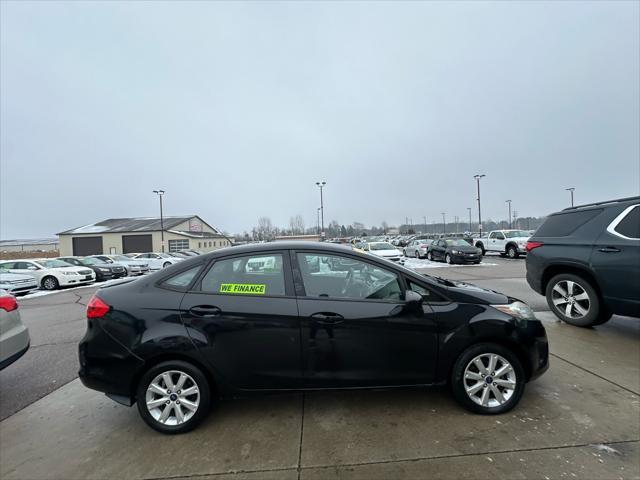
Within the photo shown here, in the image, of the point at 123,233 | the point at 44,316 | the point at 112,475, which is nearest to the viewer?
the point at 112,475

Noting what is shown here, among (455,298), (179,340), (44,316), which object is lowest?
(44,316)

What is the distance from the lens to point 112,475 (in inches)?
92.8

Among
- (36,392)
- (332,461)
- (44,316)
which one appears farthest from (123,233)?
(332,461)

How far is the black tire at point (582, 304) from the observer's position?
4.94 m

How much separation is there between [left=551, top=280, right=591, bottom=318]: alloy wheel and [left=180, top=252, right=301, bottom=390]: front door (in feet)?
16.1

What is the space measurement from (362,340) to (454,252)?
Result: 688 inches

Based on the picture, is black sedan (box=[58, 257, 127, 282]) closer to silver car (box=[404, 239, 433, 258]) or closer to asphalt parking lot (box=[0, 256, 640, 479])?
asphalt parking lot (box=[0, 256, 640, 479])

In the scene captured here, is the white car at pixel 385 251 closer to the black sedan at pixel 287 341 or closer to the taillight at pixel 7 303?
the black sedan at pixel 287 341

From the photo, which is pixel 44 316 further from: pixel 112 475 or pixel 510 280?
pixel 510 280

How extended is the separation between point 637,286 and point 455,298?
324 cm

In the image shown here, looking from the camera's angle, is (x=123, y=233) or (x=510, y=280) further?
(x=123, y=233)

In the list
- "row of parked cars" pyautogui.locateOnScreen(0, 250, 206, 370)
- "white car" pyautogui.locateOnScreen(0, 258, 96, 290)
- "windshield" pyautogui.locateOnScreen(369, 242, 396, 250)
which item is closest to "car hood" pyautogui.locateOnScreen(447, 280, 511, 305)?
"row of parked cars" pyautogui.locateOnScreen(0, 250, 206, 370)

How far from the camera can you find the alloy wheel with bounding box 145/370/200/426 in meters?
2.79

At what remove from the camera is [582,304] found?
5.16m
